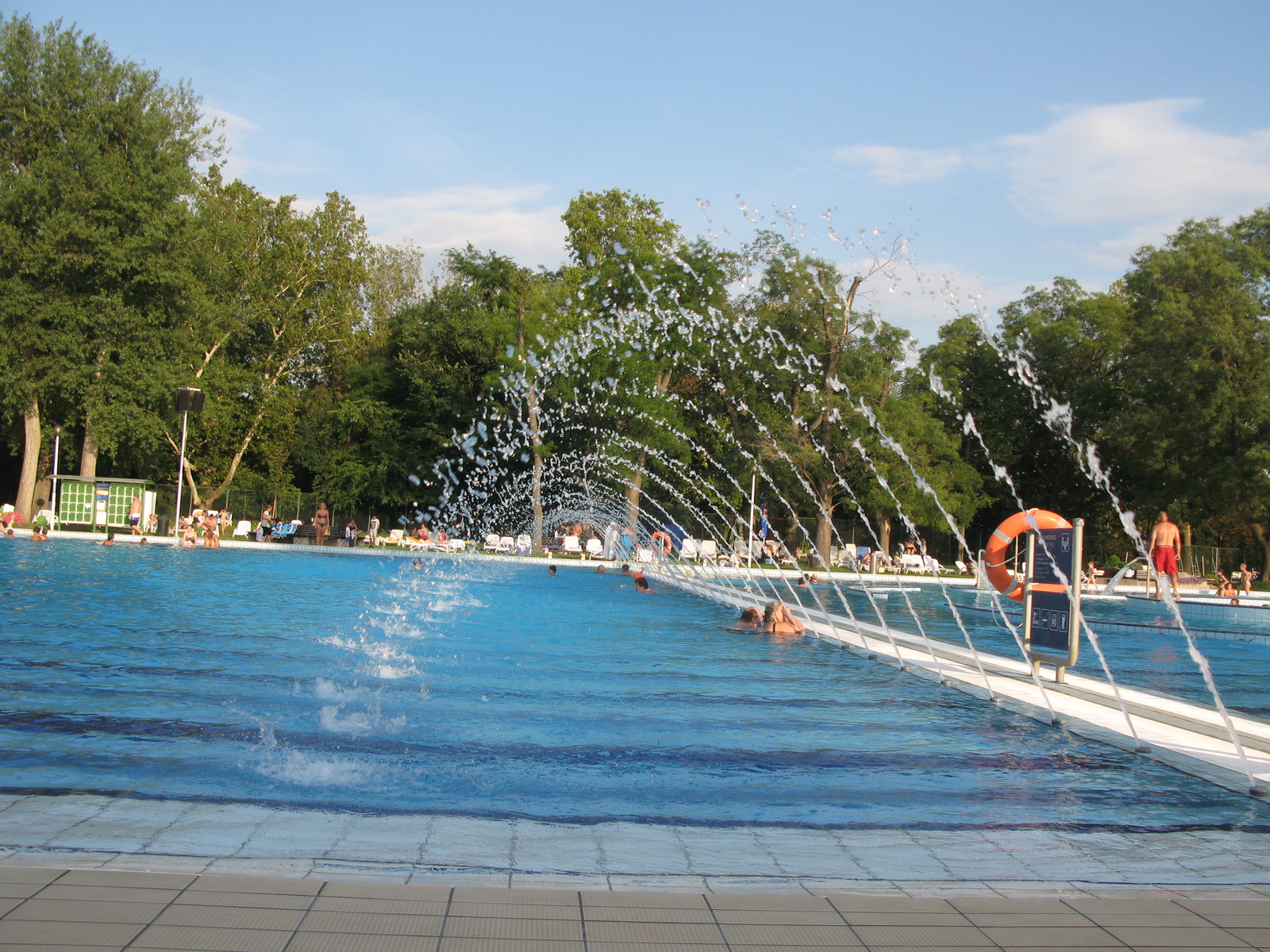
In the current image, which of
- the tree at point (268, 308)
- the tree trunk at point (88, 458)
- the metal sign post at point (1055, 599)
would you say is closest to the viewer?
the metal sign post at point (1055, 599)

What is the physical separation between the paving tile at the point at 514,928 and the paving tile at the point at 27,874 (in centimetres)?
141

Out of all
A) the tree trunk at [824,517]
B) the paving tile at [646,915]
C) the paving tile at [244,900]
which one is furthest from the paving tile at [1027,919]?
the tree trunk at [824,517]

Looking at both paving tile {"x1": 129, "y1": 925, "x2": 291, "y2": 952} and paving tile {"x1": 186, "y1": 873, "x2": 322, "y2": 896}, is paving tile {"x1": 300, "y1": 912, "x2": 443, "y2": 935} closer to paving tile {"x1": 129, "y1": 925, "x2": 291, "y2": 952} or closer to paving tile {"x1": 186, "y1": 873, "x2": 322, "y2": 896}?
paving tile {"x1": 129, "y1": 925, "x2": 291, "y2": 952}

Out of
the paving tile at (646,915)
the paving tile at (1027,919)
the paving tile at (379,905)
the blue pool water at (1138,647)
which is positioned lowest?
the blue pool water at (1138,647)

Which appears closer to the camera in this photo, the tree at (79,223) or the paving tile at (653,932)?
the paving tile at (653,932)

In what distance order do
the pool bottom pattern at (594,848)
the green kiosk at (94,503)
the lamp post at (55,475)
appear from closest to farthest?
the pool bottom pattern at (594,848), the lamp post at (55,475), the green kiosk at (94,503)

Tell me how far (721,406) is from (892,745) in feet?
144

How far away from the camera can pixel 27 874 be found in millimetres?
3727

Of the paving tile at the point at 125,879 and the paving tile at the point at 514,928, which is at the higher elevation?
the paving tile at the point at 125,879

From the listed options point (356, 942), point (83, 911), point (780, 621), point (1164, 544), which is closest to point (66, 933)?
point (83, 911)

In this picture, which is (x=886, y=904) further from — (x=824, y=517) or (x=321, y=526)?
(x=321, y=526)

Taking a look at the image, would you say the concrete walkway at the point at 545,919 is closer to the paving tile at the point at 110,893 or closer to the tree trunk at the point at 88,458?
the paving tile at the point at 110,893

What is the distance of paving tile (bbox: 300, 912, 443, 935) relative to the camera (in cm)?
344

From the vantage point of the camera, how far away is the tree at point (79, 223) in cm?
4012
